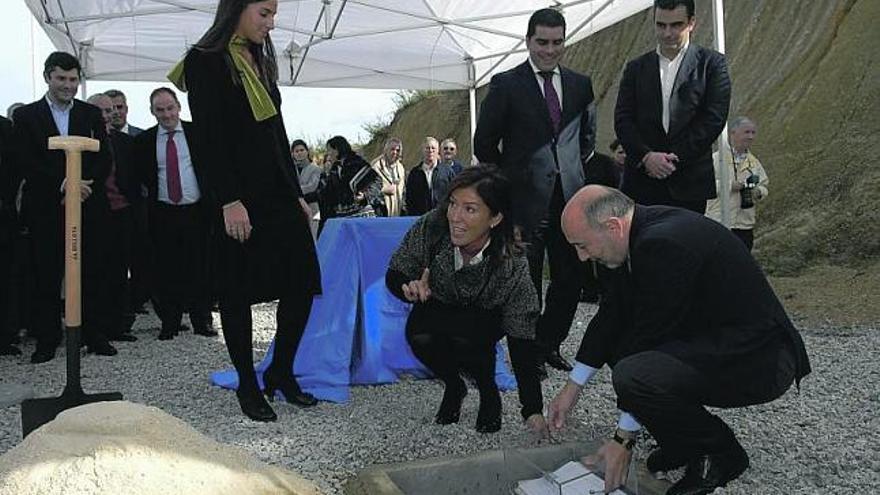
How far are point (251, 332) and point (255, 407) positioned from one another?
308mm

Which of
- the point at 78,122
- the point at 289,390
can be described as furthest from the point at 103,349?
the point at 289,390

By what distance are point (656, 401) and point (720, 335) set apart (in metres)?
0.28

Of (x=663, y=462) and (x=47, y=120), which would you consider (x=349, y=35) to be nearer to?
(x=47, y=120)

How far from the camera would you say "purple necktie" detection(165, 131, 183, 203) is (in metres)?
5.69

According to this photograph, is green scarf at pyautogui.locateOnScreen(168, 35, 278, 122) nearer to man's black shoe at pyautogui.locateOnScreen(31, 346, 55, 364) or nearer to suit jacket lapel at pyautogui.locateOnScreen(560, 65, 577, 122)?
suit jacket lapel at pyautogui.locateOnScreen(560, 65, 577, 122)

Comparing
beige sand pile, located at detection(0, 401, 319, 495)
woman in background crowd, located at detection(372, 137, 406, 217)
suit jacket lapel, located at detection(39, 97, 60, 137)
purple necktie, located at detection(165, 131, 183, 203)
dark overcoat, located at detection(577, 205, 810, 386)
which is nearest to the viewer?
beige sand pile, located at detection(0, 401, 319, 495)

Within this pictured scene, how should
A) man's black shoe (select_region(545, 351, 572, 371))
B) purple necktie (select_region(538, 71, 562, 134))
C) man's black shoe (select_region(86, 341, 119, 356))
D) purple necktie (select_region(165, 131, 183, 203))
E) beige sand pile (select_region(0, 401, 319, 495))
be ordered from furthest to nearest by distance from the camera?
1. purple necktie (select_region(165, 131, 183, 203))
2. man's black shoe (select_region(86, 341, 119, 356))
3. man's black shoe (select_region(545, 351, 572, 371))
4. purple necktie (select_region(538, 71, 562, 134))
5. beige sand pile (select_region(0, 401, 319, 495))

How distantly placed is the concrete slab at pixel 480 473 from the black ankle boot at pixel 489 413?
1.79ft

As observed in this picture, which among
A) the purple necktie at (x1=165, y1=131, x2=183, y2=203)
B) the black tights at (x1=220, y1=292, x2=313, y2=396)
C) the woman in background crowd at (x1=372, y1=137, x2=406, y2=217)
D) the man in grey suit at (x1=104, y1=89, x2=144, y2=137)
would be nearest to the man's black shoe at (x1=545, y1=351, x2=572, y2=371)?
the black tights at (x1=220, y1=292, x2=313, y2=396)

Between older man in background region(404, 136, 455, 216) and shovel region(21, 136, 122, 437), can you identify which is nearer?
shovel region(21, 136, 122, 437)

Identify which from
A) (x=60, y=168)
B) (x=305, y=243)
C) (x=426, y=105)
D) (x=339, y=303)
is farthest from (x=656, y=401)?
(x=426, y=105)

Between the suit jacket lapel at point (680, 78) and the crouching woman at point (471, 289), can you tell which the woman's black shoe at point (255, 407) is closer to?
the crouching woman at point (471, 289)

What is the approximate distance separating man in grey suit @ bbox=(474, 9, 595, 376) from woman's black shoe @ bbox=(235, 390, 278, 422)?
1403mm

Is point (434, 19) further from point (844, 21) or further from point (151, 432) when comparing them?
point (151, 432)
